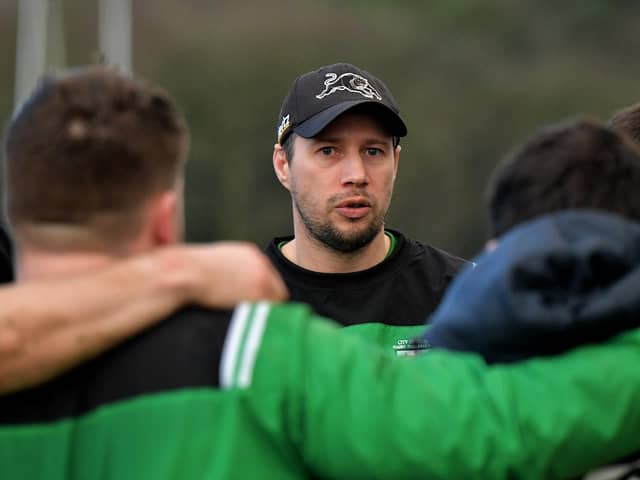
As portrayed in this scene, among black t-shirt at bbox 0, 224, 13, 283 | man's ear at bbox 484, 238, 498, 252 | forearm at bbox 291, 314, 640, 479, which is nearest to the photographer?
forearm at bbox 291, 314, 640, 479

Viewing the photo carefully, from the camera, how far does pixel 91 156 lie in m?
1.68

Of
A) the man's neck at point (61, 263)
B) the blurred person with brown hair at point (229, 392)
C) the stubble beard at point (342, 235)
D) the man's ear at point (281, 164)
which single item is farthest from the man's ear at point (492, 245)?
the man's ear at point (281, 164)

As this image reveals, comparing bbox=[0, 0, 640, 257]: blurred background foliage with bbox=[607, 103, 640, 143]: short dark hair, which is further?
bbox=[0, 0, 640, 257]: blurred background foliage

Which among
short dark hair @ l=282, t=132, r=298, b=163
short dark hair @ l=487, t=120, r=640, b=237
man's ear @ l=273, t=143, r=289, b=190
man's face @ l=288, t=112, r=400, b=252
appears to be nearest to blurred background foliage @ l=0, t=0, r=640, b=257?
man's ear @ l=273, t=143, r=289, b=190

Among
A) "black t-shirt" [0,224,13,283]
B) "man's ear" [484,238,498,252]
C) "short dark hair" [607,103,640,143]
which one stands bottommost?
"black t-shirt" [0,224,13,283]

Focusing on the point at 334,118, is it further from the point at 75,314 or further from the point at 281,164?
the point at 75,314

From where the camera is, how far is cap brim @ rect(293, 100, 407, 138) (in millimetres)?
3553

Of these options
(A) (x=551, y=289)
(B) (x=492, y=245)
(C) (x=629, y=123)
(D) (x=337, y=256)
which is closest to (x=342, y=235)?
(D) (x=337, y=256)

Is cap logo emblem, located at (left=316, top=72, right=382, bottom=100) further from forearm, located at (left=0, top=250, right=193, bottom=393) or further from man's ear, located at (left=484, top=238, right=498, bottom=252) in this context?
forearm, located at (left=0, top=250, right=193, bottom=393)

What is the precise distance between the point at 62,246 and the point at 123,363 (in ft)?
0.66

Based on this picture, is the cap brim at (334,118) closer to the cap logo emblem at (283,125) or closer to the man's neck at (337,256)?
the cap logo emblem at (283,125)

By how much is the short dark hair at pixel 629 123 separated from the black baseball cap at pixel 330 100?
2.96 ft

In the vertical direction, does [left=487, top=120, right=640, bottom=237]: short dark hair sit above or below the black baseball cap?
above

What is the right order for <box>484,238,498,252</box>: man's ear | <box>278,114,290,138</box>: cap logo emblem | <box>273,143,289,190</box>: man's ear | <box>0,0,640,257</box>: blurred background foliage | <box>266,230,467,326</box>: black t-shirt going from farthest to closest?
<box>0,0,640,257</box>: blurred background foliage
<box>273,143,289,190</box>: man's ear
<box>278,114,290,138</box>: cap logo emblem
<box>266,230,467,326</box>: black t-shirt
<box>484,238,498,252</box>: man's ear
